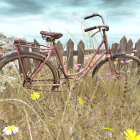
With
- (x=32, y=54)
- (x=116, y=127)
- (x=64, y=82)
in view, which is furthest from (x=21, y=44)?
(x=116, y=127)

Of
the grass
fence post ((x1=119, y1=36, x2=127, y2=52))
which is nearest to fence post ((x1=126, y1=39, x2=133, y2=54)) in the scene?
fence post ((x1=119, y1=36, x2=127, y2=52))

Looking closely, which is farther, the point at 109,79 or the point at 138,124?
the point at 109,79

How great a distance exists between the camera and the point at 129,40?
13.1ft

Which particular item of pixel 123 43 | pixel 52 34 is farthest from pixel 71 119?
pixel 123 43

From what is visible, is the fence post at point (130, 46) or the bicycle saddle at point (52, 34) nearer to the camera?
the bicycle saddle at point (52, 34)

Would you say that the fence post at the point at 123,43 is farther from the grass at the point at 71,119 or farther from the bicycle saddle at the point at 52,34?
the bicycle saddle at the point at 52,34

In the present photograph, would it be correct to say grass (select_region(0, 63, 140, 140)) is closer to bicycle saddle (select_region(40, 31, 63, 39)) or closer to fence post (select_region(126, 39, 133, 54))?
bicycle saddle (select_region(40, 31, 63, 39))

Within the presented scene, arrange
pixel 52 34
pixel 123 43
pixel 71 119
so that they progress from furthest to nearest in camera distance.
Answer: pixel 123 43
pixel 52 34
pixel 71 119

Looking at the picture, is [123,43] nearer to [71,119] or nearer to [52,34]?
[52,34]

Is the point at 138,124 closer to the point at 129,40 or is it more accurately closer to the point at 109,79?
the point at 109,79

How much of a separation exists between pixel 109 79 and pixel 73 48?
1159mm

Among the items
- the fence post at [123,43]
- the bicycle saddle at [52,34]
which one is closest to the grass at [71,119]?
the bicycle saddle at [52,34]

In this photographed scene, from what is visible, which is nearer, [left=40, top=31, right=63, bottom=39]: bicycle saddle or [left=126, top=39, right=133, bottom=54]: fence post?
[left=40, top=31, right=63, bottom=39]: bicycle saddle

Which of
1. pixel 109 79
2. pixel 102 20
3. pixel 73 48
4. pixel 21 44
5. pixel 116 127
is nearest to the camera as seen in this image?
pixel 116 127
